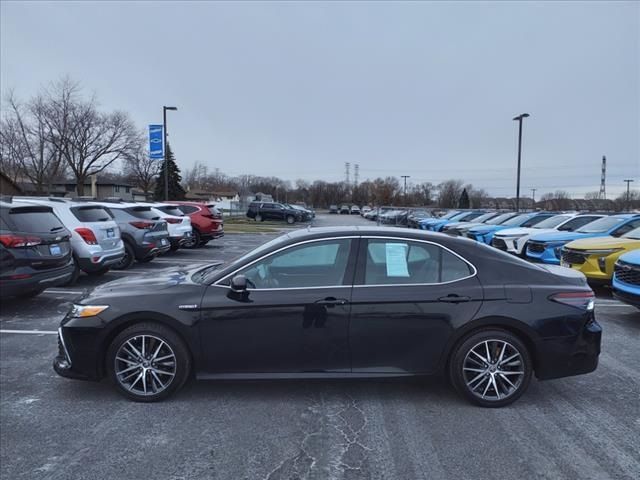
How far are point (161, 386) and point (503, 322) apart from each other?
9.72 feet

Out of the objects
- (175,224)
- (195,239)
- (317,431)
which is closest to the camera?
(317,431)

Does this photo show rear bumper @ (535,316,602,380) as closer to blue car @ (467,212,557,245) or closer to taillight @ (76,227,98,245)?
taillight @ (76,227,98,245)

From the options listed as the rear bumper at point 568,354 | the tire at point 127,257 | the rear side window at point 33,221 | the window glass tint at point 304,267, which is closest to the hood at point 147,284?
the window glass tint at point 304,267

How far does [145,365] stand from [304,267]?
5.26 ft

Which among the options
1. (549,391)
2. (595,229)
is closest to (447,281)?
(549,391)

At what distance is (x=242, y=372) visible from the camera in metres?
3.77

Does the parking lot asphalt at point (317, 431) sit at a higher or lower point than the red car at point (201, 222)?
lower

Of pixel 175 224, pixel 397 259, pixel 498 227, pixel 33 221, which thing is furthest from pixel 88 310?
pixel 498 227

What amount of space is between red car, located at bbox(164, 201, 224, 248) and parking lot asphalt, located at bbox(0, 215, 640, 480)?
10.9 m

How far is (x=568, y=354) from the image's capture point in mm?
3789

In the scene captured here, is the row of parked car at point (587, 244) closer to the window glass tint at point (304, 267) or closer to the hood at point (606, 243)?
the hood at point (606, 243)

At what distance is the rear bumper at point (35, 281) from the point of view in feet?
19.9

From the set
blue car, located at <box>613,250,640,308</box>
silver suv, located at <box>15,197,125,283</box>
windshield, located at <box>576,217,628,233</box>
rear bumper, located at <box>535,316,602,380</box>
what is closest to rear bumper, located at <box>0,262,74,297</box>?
silver suv, located at <box>15,197,125,283</box>

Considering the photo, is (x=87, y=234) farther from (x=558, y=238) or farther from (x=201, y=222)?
(x=558, y=238)
